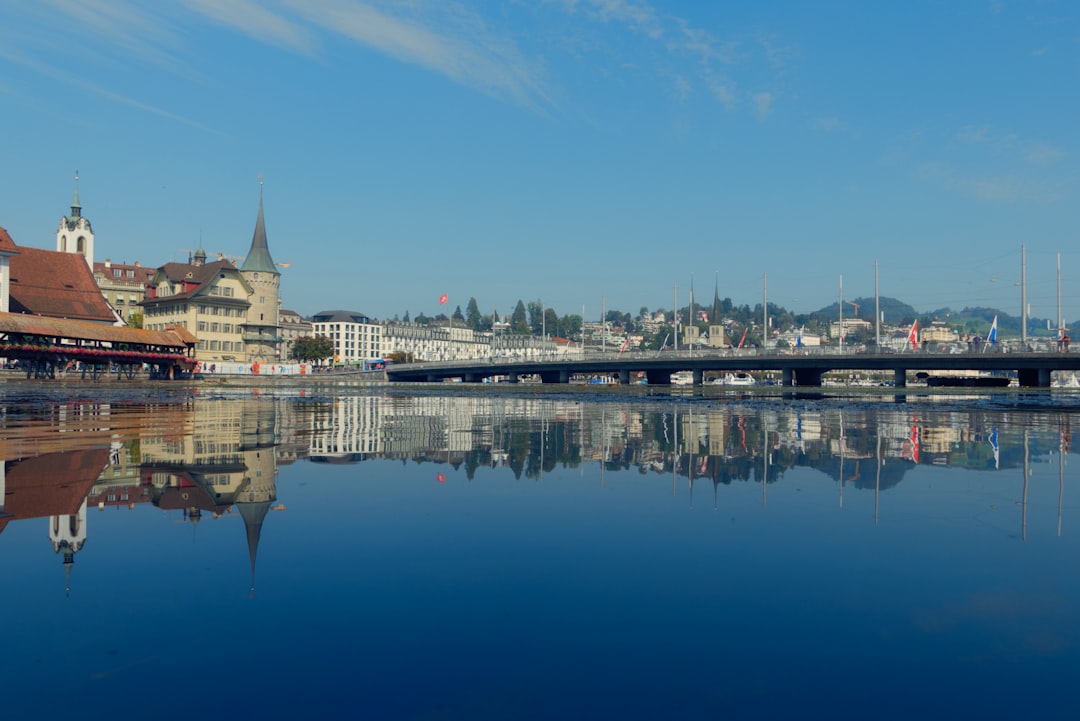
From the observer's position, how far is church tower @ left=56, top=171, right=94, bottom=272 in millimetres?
140250

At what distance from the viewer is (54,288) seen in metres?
107

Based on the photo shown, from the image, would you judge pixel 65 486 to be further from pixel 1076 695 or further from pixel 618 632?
pixel 1076 695

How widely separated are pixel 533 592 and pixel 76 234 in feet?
515

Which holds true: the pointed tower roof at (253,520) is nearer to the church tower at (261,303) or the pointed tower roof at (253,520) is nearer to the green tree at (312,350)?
the church tower at (261,303)

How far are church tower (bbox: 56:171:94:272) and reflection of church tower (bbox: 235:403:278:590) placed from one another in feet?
454

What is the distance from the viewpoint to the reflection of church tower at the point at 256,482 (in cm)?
938

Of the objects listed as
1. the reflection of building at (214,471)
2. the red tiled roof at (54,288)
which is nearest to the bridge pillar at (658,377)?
the red tiled roof at (54,288)

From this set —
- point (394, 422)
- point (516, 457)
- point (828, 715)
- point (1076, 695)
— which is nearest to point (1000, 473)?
point (516, 457)

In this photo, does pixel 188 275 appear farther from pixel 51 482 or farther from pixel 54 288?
pixel 51 482

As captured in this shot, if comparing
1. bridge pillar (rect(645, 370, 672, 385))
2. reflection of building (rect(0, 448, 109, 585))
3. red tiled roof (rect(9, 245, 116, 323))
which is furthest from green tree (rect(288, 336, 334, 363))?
reflection of building (rect(0, 448, 109, 585))

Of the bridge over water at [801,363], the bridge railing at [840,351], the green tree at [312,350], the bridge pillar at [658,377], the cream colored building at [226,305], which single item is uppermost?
the cream colored building at [226,305]

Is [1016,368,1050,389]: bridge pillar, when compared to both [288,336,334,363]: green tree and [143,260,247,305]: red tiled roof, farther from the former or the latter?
[288,336,334,363]: green tree

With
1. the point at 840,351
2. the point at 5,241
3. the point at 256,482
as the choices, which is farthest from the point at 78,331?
the point at 256,482

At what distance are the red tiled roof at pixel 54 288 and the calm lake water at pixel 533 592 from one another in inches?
4079
